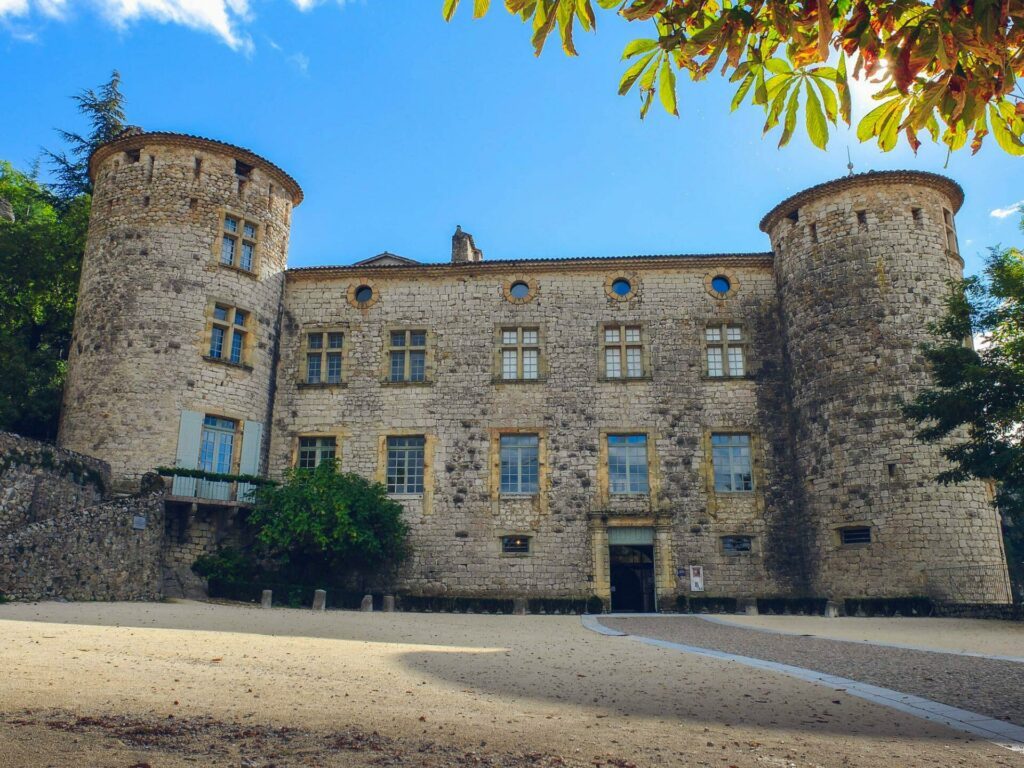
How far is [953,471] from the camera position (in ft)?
53.3

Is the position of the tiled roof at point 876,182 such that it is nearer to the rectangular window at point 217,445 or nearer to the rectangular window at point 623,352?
the rectangular window at point 623,352

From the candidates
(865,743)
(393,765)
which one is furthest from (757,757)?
(393,765)

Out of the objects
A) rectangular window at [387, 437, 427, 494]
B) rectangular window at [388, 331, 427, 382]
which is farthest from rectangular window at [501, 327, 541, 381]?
rectangular window at [387, 437, 427, 494]

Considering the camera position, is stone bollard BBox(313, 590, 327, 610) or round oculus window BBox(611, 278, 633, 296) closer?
stone bollard BBox(313, 590, 327, 610)

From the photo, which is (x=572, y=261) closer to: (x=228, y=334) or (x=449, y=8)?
(x=228, y=334)

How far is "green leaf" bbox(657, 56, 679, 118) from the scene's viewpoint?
Result: 2.94 metres

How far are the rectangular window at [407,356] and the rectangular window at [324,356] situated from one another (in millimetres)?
1525

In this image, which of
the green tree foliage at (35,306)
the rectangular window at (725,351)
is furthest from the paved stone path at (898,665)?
the green tree foliage at (35,306)

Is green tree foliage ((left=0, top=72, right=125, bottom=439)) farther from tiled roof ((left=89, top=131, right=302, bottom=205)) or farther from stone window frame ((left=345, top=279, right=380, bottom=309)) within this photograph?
stone window frame ((left=345, top=279, right=380, bottom=309))

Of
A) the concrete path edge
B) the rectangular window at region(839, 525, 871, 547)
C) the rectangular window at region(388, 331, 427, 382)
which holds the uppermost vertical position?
the rectangular window at region(388, 331, 427, 382)

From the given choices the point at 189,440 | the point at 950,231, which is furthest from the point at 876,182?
the point at 189,440

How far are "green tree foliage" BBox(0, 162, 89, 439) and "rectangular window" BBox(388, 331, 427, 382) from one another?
9.18 meters

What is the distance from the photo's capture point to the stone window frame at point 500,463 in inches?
842

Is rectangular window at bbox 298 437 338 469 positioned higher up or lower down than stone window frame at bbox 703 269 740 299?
A: lower down
